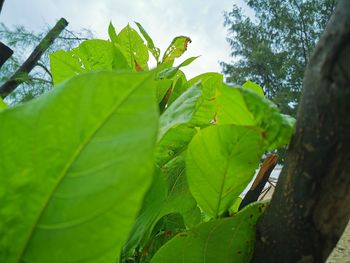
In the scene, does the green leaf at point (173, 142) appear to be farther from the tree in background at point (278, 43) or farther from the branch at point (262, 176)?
the tree in background at point (278, 43)

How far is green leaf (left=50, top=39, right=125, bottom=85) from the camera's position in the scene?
36cm

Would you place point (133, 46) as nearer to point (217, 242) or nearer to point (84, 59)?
point (84, 59)

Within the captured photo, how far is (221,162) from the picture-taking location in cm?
22

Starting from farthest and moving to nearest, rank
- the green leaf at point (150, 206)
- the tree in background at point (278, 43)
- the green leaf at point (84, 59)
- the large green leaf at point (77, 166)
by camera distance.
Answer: the tree in background at point (278, 43) → the green leaf at point (84, 59) → the green leaf at point (150, 206) → the large green leaf at point (77, 166)

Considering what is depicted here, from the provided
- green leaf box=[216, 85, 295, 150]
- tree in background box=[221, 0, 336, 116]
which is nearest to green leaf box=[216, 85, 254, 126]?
green leaf box=[216, 85, 295, 150]

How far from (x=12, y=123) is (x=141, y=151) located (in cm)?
5

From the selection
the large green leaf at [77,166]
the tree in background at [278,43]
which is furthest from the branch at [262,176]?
the tree in background at [278,43]

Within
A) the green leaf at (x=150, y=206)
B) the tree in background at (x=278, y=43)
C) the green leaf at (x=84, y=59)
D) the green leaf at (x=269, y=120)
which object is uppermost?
the tree in background at (x=278, y=43)

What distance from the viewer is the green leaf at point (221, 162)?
0.21m

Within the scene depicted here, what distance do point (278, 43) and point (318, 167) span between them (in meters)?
8.31

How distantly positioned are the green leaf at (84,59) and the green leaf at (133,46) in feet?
0.20

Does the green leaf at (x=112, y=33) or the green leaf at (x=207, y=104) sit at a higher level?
the green leaf at (x=112, y=33)

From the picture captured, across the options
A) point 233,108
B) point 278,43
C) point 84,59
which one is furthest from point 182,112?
point 278,43

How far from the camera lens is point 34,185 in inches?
5.5
